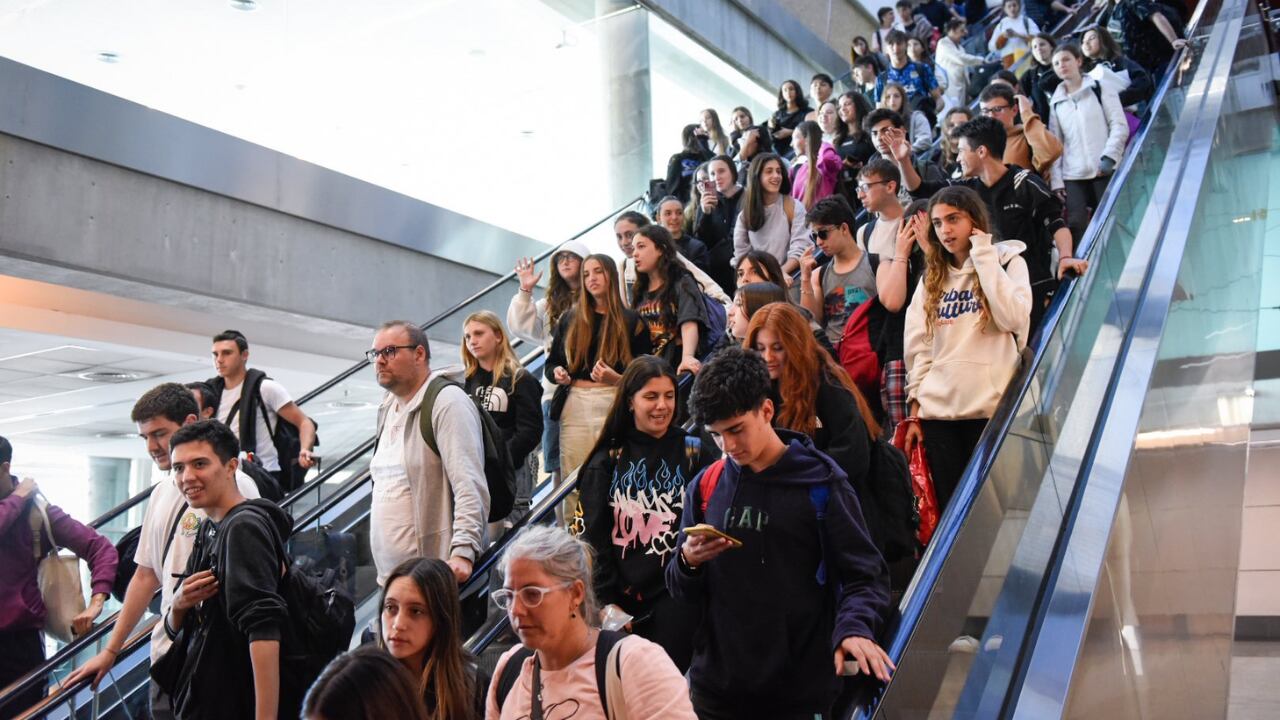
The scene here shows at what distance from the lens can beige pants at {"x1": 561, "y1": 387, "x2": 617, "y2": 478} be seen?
5797 millimetres

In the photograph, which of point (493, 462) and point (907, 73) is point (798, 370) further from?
point (907, 73)

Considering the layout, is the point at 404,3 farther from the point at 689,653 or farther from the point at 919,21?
the point at 689,653

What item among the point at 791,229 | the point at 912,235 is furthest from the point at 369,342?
the point at 912,235

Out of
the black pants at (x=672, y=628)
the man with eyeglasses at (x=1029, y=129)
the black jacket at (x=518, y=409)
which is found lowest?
the black pants at (x=672, y=628)

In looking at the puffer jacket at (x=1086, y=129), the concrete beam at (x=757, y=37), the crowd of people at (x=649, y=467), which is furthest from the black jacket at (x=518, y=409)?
the concrete beam at (x=757, y=37)

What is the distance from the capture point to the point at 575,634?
2.77m

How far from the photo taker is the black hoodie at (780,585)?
2932mm

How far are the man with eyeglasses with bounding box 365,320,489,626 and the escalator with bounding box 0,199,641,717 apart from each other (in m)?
0.99

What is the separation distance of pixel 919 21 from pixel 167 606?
1318 centimetres

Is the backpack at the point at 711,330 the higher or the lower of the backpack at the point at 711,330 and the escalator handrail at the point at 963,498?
the higher

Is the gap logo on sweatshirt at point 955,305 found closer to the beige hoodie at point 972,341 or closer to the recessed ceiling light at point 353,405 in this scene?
the beige hoodie at point 972,341

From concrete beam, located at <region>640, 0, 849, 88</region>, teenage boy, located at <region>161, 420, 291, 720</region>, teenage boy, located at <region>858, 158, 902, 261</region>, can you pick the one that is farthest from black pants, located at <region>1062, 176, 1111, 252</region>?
concrete beam, located at <region>640, 0, 849, 88</region>

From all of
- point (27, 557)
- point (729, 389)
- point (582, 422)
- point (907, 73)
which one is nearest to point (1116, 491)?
point (729, 389)

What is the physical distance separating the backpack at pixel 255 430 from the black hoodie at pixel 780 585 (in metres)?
3.95
